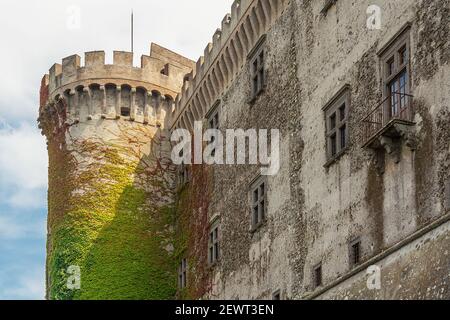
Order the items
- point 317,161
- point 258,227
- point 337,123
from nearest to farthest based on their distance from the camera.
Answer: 1. point 337,123
2. point 317,161
3. point 258,227

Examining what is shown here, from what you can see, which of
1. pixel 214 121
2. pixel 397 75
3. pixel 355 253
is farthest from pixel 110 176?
pixel 397 75

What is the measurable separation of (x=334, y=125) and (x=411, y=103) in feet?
13.5

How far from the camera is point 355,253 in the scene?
23.4 metres

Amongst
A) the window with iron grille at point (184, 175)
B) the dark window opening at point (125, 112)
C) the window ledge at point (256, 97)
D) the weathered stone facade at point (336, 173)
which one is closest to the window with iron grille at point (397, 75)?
the weathered stone facade at point (336, 173)

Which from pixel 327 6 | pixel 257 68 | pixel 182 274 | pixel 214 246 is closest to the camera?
pixel 327 6

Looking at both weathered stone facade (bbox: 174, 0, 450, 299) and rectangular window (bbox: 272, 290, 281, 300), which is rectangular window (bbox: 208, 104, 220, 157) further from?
rectangular window (bbox: 272, 290, 281, 300)

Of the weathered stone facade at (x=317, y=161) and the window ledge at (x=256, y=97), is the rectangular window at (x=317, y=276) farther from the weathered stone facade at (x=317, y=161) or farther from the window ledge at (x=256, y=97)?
the window ledge at (x=256, y=97)

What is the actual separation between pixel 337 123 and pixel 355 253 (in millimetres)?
3519

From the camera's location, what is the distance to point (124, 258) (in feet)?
123

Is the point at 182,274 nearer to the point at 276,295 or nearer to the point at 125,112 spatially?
the point at 125,112

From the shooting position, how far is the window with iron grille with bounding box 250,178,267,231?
29562mm

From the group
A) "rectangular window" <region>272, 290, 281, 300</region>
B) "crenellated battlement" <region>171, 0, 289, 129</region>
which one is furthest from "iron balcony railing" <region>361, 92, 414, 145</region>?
"crenellated battlement" <region>171, 0, 289, 129</region>

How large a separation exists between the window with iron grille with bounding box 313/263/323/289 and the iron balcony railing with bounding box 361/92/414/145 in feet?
12.1
